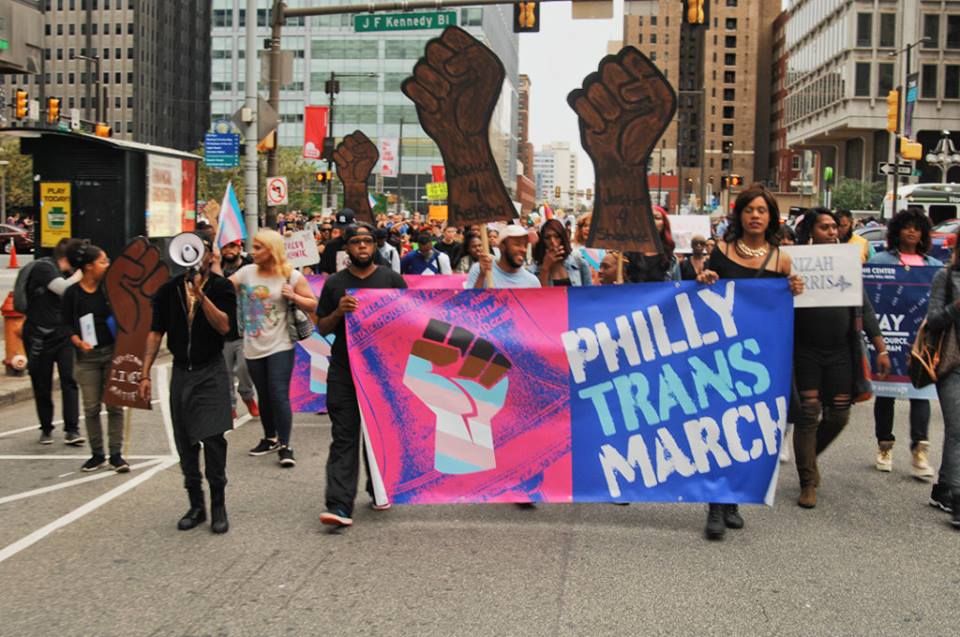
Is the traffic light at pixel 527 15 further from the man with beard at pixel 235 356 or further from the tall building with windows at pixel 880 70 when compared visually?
the tall building with windows at pixel 880 70

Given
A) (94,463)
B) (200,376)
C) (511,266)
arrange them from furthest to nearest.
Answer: (94,463), (511,266), (200,376)

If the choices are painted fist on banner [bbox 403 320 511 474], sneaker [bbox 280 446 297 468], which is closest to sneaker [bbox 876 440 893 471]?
painted fist on banner [bbox 403 320 511 474]

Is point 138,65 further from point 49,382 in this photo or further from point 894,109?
point 49,382

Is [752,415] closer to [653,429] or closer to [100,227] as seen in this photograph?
[653,429]

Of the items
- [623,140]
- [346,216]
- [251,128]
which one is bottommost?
[346,216]

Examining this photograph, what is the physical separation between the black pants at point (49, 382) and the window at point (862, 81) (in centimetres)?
7110

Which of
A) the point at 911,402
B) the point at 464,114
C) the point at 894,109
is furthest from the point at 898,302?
the point at 894,109

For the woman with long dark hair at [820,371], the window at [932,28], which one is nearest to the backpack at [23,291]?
the woman with long dark hair at [820,371]

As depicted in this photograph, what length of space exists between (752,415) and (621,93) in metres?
2.28

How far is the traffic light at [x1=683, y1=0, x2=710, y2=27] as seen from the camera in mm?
18188

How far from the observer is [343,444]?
254 inches

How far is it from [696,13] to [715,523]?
1373cm

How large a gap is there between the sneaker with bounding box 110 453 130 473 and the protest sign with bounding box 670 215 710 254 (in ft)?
27.6

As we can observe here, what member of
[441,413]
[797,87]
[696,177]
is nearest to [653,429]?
[441,413]
